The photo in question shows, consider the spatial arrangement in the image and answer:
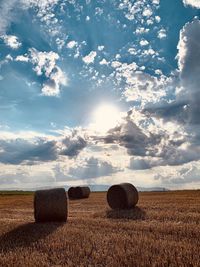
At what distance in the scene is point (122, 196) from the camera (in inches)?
778

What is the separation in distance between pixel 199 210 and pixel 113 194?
5.45m

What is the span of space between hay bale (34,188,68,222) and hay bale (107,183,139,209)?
543 centimetres

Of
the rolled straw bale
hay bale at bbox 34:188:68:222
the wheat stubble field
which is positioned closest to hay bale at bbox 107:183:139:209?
hay bale at bbox 34:188:68:222

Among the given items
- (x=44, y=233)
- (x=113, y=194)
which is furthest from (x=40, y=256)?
(x=113, y=194)

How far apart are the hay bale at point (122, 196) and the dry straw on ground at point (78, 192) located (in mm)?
13701

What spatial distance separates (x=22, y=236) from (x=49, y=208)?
4045 mm

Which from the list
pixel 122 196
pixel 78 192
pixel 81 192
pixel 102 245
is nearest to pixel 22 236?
pixel 102 245

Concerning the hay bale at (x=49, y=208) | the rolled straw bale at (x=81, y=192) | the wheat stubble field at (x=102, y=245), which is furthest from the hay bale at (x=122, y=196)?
the rolled straw bale at (x=81, y=192)

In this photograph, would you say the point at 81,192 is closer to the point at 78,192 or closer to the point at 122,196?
the point at 78,192

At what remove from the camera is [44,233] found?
10.9 m

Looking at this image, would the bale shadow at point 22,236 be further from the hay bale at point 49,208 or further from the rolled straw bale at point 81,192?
the rolled straw bale at point 81,192

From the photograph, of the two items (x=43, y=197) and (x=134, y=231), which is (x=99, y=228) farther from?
(x=43, y=197)

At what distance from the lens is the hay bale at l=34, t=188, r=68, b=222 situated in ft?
47.1

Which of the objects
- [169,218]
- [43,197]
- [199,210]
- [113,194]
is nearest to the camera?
[169,218]
